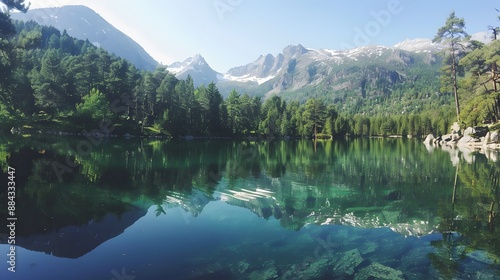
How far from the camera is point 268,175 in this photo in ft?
101

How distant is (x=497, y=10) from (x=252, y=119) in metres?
91.2

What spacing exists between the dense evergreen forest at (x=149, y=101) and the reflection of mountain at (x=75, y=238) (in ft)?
142

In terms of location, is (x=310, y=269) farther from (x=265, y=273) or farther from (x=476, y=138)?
(x=476, y=138)

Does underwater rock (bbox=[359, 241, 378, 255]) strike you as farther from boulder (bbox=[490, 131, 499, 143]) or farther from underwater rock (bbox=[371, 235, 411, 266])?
boulder (bbox=[490, 131, 499, 143])

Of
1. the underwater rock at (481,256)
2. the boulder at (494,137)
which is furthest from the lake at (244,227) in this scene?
the boulder at (494,137)

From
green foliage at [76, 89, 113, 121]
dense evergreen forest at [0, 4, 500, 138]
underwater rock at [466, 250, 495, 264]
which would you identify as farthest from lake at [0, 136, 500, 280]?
green foliage at [76, 89, 113, 121]

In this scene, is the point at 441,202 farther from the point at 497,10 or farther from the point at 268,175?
the point at 497,10

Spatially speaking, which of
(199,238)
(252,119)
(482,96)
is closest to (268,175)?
(199,238)

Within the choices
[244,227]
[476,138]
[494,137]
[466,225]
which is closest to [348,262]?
[244,227]

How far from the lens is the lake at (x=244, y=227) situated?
10664 mm

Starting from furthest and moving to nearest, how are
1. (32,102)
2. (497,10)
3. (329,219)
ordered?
(32,102) < (497,10) < (329,219)

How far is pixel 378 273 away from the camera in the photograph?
34.6ft

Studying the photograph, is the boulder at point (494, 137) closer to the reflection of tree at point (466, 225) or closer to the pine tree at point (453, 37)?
the pine tree at point (453, 37)

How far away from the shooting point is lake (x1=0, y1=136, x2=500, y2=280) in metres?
10.7
